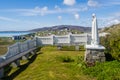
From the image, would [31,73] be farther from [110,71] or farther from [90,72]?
[110,71]

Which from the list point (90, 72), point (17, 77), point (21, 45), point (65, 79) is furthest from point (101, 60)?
point (21, 45)

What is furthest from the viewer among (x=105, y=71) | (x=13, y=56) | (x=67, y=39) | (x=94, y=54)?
(x=67, y=39)

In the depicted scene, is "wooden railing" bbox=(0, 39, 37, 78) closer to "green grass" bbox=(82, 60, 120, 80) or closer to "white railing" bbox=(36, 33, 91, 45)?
"green grass" bbox=(82, 60, 120, 80)

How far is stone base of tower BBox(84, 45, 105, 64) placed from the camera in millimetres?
15000

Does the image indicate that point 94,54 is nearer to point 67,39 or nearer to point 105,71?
point 105,71

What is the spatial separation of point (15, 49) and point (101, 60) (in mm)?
6129

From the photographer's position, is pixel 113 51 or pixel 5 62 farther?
pixel 113 51

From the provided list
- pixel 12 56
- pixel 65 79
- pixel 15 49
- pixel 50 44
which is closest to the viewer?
pixel 65 79

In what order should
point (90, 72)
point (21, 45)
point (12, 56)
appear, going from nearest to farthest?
point (90, 72) → point (12, 56) → point (21, 45)

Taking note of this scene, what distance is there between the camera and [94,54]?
15.1m

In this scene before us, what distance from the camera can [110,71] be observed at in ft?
40.6

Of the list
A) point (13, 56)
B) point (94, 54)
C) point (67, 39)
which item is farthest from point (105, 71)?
point (67, 39)

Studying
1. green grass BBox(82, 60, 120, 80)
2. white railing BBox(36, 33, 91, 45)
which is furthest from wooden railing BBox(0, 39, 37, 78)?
white railing BBox(36, 33, 91, 45)

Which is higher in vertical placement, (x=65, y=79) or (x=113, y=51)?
(x=113, y=51)
